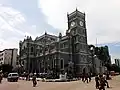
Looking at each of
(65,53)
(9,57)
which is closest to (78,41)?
(65,53)

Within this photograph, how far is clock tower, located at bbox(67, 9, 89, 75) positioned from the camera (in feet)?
201

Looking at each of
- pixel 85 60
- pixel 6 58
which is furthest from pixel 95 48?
pixel 6 58

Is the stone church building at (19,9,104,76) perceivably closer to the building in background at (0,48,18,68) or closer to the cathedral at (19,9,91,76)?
the cathedral at (19,9,91,76)

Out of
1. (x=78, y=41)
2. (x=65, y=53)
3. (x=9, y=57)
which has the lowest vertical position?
A: (x=65, y=53)

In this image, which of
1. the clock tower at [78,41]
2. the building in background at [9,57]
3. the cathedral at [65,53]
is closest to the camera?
the cathedral at [65,53]

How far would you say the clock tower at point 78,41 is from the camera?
201ft

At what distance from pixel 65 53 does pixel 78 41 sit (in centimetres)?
621

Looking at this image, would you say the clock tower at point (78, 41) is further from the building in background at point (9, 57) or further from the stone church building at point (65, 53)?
the building in background at point (9, 57)

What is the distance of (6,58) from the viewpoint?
97.4 m

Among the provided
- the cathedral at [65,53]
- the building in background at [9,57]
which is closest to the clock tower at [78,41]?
the cathedral at [65,53]

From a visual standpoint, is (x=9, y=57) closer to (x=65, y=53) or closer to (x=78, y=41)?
(x=65, y=53)

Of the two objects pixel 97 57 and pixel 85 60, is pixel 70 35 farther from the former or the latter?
pixel 97 57

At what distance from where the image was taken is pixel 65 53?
62.4 meters

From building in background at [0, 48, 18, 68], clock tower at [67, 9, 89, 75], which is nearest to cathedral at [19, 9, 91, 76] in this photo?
clock tower at [67, 9, 89, 75]
